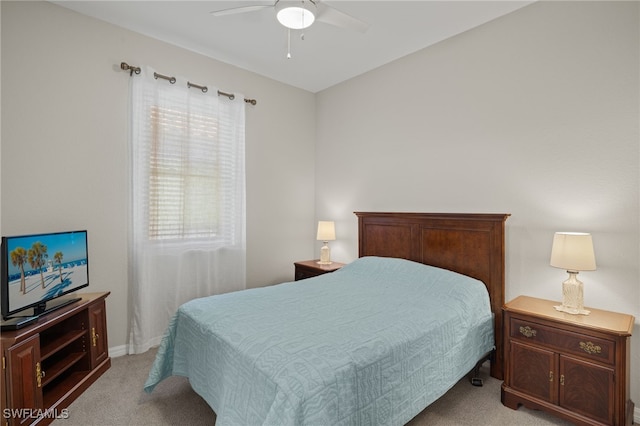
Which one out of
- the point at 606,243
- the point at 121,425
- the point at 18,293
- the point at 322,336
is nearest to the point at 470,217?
the point at 606,243

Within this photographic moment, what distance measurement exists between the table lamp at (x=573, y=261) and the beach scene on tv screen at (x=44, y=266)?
3353 mm

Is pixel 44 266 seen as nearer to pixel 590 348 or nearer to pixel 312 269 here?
pixel 312 269

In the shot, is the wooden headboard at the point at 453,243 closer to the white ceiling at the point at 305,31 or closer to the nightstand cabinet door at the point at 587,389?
the nightstand cabinet door at the point at 587,389

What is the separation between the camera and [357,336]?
163cm

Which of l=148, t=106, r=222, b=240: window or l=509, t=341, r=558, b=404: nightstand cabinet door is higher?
l=148, t=106, r=222, b=240: window

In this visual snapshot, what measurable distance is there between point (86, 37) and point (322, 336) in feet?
10.0

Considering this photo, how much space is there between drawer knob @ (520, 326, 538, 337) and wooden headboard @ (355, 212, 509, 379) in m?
0.38

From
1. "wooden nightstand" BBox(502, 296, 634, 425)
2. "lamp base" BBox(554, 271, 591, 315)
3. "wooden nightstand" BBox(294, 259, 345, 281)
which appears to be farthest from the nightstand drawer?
"wooden nightstand" BBox(294, 259, 345, 281)

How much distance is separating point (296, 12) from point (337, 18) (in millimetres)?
283

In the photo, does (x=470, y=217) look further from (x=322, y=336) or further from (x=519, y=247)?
(x=322, y=336)

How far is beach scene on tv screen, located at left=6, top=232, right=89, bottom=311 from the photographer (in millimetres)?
1907
